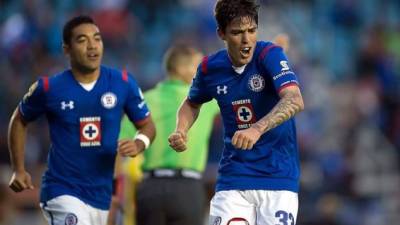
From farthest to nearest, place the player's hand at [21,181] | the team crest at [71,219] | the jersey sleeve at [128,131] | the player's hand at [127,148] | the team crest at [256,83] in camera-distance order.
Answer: the jersey sleeve at [128,131] < the player's hand at [21,181] < the team crest at [71,219] < the player's hand at [127,148] < the team crest at [256,83]

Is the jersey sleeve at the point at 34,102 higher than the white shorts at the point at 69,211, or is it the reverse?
the jersey sleeve at the point at 34,102

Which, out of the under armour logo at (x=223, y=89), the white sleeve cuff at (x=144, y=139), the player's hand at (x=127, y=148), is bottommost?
the player's hand at (x=127, y=148)

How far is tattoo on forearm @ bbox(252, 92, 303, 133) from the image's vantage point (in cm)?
772

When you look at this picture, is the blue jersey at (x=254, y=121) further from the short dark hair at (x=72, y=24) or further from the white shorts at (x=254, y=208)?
the short dark hair at (x=72, y=24)

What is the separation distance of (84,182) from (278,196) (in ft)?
6.03

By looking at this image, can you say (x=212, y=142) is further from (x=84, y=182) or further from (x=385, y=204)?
(x=84, y=182)

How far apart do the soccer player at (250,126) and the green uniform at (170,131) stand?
2.49 metres

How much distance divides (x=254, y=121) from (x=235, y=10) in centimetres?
82

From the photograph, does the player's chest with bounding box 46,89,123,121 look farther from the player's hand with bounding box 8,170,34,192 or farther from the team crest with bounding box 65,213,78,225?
the team crest with bounding box 65,213,78,225

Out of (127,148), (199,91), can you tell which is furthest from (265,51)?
(127,148)

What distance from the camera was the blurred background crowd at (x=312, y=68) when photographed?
17781 mm

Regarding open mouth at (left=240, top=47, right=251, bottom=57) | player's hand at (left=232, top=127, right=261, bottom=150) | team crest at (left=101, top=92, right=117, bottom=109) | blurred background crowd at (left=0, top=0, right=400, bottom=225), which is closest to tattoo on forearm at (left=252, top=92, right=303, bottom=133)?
player's hand at (left=232, top=127, right=261, bottom=150)

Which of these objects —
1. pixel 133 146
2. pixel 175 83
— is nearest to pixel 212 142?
pixel 175 83

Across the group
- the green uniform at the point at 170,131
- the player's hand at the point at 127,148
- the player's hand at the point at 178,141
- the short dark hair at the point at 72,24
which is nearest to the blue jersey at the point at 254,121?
the player's hand at the point at 178,141
